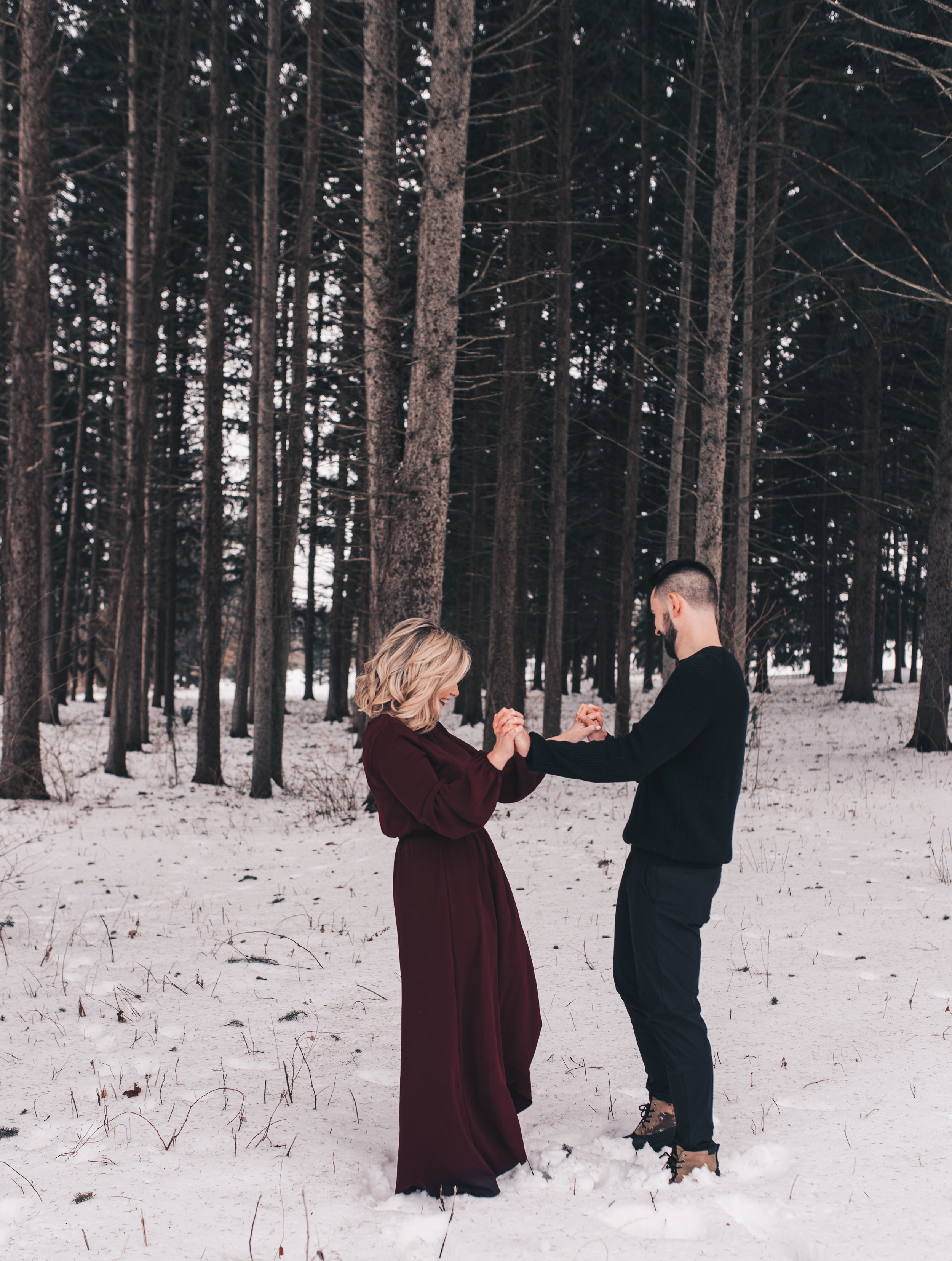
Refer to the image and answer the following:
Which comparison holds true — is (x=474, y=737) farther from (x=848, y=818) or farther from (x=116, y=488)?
(x=848, y=818)

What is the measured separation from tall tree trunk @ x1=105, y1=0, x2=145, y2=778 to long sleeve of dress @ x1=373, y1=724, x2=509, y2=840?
37.0 ft

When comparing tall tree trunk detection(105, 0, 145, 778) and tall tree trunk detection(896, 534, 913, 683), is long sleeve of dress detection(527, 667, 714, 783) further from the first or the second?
tall tree trunk detection(896, 534, 913, 683)

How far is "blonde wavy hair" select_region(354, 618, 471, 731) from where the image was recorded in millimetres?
3098

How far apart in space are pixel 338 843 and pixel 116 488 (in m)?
11.5

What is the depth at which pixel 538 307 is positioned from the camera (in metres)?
17.1

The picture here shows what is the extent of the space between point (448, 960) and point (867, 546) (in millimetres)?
19738

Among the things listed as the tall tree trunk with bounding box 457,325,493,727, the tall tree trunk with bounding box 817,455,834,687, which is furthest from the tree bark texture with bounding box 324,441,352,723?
the tall tree trunk with bounding box 817,455,834,687

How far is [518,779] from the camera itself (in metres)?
3.24

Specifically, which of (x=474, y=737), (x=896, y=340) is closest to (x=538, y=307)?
(x=896, y=340)

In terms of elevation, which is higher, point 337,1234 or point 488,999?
point 488,999

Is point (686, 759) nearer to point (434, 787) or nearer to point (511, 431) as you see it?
point (434, 787)

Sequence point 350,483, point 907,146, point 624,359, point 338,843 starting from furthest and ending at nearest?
point 624,359 < point 350,483 < point 907,146 < point 338,843

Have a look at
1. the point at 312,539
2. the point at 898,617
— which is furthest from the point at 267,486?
the point at 898,617

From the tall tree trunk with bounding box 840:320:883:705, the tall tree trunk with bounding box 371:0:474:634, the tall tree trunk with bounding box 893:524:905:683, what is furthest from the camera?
the tall tree trunk with bounding box 893:524:905:683
